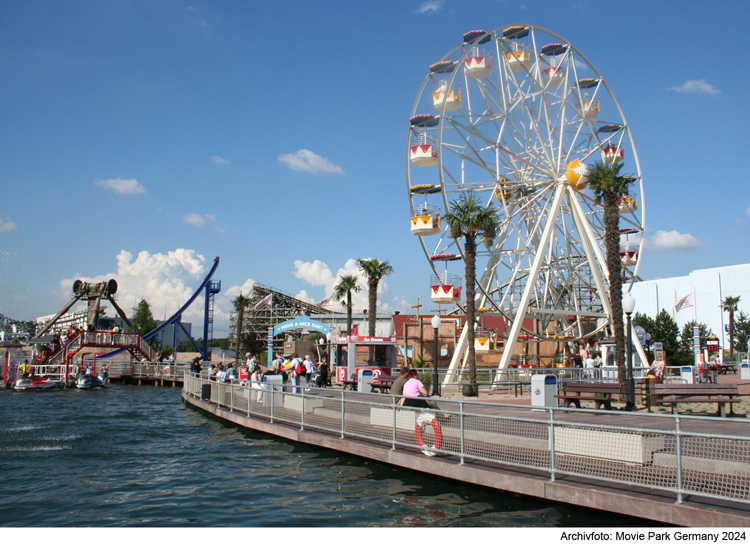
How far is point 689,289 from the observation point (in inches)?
3046

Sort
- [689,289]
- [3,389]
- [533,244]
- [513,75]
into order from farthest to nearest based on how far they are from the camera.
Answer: [689,289] → [3,389] → [533,244] → [513,75]

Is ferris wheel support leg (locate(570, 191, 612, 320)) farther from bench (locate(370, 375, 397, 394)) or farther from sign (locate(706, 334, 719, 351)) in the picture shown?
sign (locate(706, 334, 719, 351))

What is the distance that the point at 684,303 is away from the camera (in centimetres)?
7425

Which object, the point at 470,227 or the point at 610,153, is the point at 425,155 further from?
the point at 610,153

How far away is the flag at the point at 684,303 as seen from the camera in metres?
73.0

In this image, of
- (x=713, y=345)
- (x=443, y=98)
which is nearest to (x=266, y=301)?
(x=713, y=345)

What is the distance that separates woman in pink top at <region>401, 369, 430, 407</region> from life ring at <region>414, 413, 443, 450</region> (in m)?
0.45

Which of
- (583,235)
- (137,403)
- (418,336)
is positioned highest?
(583,235)

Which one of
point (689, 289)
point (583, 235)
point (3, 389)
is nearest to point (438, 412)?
point (583, 235)

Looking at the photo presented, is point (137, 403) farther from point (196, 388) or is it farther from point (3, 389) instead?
point (3, 389)

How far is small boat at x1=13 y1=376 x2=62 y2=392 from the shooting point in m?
41.0

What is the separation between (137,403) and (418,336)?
1783cm

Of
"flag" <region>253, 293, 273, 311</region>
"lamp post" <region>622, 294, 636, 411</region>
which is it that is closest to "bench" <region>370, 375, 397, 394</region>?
"lamp post" <region>622, 294, 636, 411</region>
